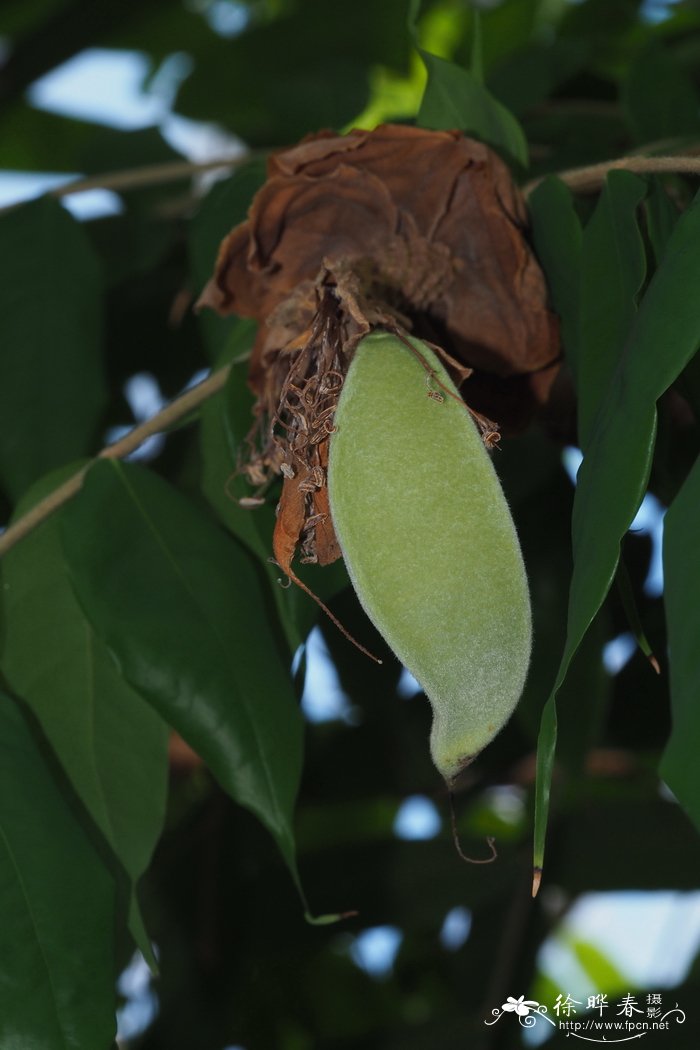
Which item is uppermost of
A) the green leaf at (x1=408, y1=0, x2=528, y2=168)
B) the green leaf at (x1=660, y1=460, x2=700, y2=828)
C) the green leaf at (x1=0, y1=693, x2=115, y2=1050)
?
the green leaf at (x1=408, y1=0, x2=528, y2=168)

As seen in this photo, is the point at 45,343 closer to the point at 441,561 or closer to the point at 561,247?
the point at 561,247

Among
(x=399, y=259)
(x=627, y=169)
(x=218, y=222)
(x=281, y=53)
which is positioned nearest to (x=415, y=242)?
(x=399, y=259)

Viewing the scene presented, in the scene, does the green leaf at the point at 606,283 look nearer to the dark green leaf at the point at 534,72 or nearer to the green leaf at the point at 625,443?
the green leaf at the point at 625,443

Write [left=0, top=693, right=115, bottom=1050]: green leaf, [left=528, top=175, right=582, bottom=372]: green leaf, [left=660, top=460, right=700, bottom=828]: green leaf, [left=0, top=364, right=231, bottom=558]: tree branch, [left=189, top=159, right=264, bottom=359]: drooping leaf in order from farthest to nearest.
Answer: [left=189, top=159, right=264, bottom=359]: drooping leaf
[left=0, top=364, right=231, bottom=558]: tree branch
[left=528, top=175, right=582, bottom=372]: green leaf
[left=0, top=693, right=115, bottom=1050]: green leaf
[left=660, top=460, right=700, bottom=828]: green leaf

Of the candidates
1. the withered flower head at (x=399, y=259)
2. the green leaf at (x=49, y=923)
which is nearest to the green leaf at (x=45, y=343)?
the withered flower head at (x=399, y=259)

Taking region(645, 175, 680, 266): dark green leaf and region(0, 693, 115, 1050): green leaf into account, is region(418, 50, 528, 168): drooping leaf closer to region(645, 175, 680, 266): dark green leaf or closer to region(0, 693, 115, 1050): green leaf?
region(645, 175, 680, 266): dark green leaf

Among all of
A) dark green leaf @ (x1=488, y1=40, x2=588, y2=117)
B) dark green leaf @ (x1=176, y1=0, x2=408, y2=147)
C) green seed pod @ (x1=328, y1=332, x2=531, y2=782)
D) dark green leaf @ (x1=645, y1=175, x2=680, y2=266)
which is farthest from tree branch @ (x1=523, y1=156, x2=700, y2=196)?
dark green leaf @ (x1=176, y1=0, x2=408, y2=147)
